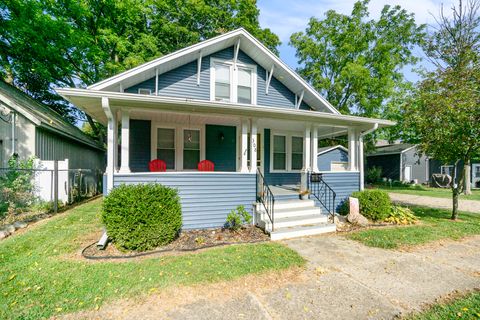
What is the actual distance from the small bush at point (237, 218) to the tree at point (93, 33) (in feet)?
42.3

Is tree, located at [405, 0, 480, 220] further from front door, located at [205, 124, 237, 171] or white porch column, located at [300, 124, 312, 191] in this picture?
front door, located at [205, 124, 237, 171]

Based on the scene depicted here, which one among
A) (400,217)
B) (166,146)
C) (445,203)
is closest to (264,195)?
(166,146)

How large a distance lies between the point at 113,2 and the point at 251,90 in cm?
1267

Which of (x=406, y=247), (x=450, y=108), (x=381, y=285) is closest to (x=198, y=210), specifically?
(x=381, y=285)

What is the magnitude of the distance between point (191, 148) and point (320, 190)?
476 centimetres

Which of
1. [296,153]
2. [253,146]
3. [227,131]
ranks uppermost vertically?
[227,131]

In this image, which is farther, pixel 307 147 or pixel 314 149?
pixel 314 149

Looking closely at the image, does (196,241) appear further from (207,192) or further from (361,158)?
(361,158)

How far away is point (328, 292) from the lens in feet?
10.5

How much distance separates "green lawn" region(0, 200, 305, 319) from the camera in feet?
9.43

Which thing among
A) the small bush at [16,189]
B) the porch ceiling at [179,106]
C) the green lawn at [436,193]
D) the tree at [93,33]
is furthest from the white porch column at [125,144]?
the green lawn at [436,193]

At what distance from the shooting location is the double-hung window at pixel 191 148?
27.0ft

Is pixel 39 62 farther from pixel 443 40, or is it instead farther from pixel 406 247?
pixel 443 40

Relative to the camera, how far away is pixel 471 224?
277 inches
